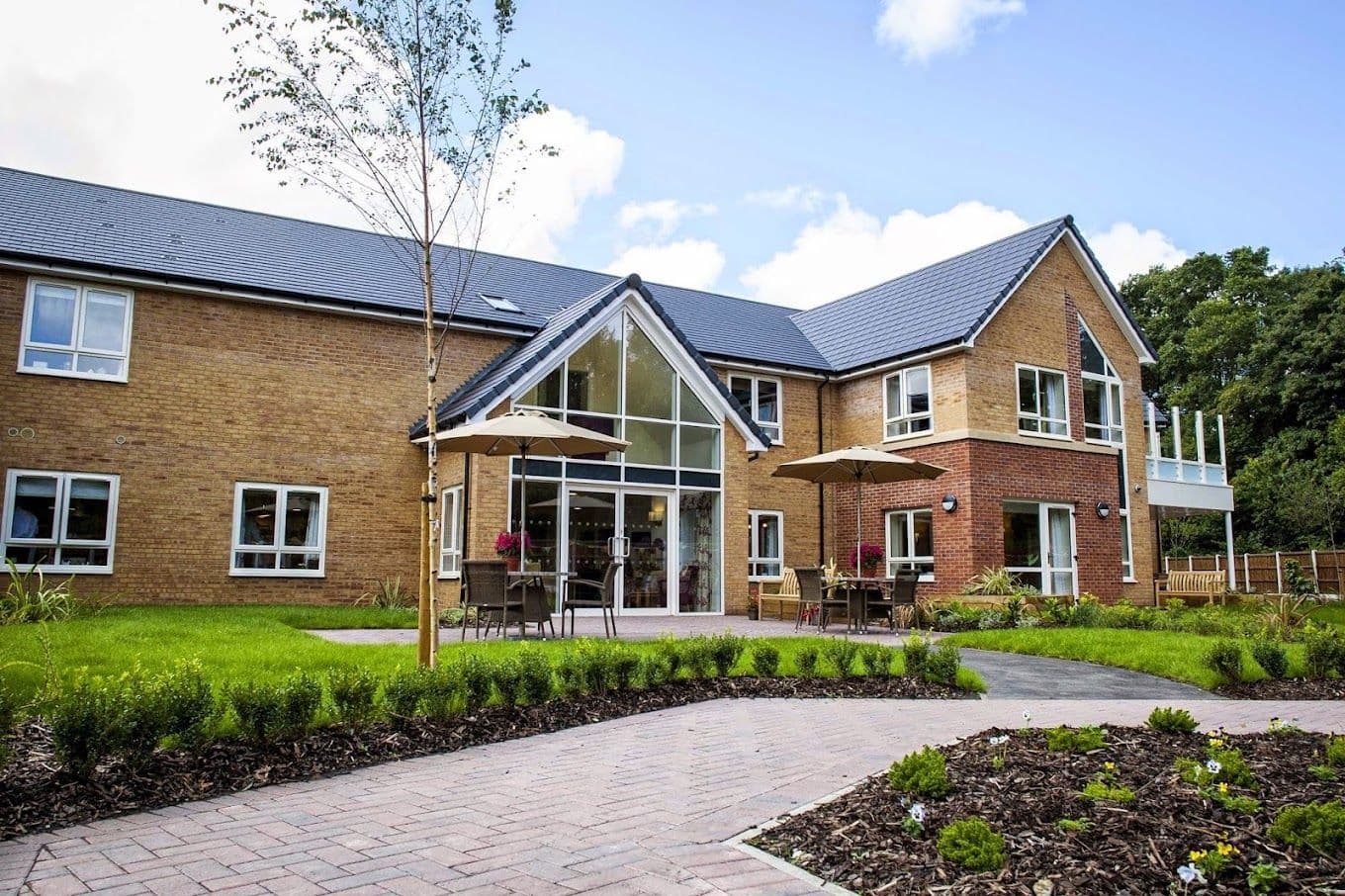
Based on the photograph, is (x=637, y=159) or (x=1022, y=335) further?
(x=1022, y=335)

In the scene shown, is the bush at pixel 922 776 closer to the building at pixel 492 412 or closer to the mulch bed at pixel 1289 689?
the mulch bed at pixel 1289 689

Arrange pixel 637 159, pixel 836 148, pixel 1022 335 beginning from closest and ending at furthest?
1. pixel 637 159
2. pixel 836 148
3. pixel 1022 335

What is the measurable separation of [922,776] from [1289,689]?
23.7 feet

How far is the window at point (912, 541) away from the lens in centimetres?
2059

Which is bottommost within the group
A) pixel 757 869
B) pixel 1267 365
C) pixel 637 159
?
pixel 757 869

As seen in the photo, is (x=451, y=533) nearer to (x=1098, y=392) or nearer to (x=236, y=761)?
(x=236, y=761)

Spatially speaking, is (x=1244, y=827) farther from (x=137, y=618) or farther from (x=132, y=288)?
(x=132, y=288)

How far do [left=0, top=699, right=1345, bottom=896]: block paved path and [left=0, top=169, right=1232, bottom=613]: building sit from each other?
9103 millimetres

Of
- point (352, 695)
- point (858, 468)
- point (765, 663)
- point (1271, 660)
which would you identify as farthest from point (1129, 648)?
point (352, 695)

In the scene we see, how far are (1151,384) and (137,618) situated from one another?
50609mm

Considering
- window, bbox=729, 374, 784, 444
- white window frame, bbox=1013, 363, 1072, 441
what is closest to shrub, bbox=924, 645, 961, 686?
white window frame, bbox=1013, 363, 1072, 441

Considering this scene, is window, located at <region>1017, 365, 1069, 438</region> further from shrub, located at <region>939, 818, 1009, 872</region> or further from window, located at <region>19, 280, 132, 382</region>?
shrub, located at <region>939, 818, 1009, 872</region>

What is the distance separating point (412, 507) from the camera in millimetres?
18234

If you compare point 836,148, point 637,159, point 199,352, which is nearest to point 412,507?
point 199,352
